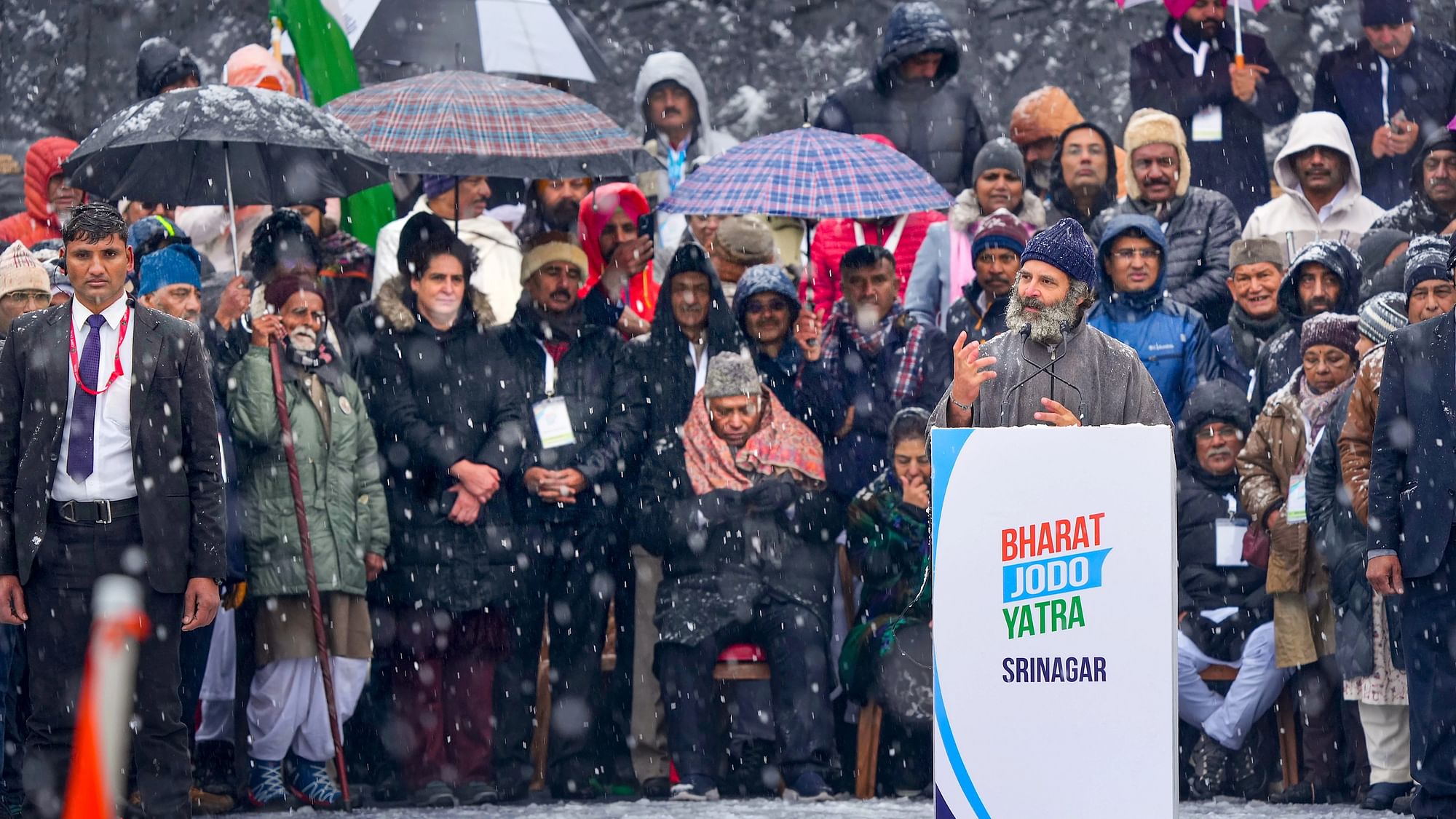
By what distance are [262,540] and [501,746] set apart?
1.32 meters

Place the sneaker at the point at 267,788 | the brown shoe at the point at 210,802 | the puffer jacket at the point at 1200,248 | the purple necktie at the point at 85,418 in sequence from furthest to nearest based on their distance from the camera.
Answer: the puffer jacket at the point at 1200,248 < the sneaker at the point at 267,788 < the brown shoe at the point at 210,802 < the purple necktie at the point at 85,418

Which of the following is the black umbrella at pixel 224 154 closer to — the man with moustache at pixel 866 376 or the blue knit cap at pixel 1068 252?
the man with moustache at pixel 866 376

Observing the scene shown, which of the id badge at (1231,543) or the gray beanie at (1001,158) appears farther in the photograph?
the gray beanie at (1001,158)

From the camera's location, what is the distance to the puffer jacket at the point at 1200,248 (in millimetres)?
10719

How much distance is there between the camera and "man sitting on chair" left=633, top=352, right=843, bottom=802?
362 inches

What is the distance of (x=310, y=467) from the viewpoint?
9.14m

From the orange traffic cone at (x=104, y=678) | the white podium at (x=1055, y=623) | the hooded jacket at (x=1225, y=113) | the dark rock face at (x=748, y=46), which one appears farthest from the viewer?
the dark rock face at (x=748, y=46)

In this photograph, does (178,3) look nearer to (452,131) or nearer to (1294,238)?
(452,131)

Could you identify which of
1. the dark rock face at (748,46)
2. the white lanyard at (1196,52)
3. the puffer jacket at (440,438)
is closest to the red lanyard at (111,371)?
the puffer jacket at (440,438)

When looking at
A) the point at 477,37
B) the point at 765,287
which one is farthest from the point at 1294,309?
the point at 477,37

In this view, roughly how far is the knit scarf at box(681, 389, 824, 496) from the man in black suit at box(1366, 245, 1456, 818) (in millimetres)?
2631

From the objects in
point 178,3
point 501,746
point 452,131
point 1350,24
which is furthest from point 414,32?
point 1350,24

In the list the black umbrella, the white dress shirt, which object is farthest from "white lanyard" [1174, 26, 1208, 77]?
the white dress shirt

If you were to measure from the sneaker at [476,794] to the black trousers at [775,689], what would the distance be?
0.77 m
